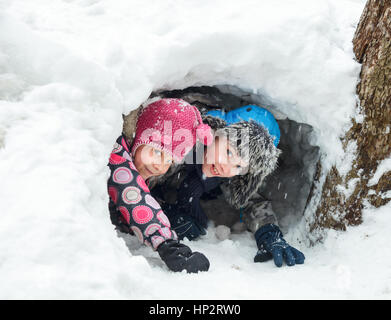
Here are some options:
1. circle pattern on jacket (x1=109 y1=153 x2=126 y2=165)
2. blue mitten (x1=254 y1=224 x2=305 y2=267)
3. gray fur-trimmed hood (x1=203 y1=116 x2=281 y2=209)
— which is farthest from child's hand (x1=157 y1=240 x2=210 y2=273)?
gray fur-trimmed hood (x1=203 y1=116 x2=281 y2=209)

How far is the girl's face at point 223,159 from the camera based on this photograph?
6.63ft

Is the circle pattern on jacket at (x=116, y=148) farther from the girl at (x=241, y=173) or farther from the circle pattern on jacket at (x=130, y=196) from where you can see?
the girl at (x=241, y=173)

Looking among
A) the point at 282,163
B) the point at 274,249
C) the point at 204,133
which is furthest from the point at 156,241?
the point at 282,163

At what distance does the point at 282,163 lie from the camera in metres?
3.18

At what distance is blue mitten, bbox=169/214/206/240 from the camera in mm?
2256

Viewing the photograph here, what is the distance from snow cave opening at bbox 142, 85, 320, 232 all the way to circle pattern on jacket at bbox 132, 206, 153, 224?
78 cm

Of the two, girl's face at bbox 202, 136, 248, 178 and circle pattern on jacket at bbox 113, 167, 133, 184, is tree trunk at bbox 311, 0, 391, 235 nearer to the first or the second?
girl's face at bbox 202, 136, 248, 178

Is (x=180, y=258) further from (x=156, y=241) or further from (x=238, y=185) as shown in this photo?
(x=238, y=185)

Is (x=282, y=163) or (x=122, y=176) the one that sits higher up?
(x=122, y=176)

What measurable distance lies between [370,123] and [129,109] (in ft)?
4.11

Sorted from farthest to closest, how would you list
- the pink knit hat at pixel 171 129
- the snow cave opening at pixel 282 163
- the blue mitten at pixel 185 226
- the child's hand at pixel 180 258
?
the snow cave opening at pixel 282 163, the blue mitten at pixel 185 226, the pink knit hat at pixel 171 129, the child's hand at pixel 180 258

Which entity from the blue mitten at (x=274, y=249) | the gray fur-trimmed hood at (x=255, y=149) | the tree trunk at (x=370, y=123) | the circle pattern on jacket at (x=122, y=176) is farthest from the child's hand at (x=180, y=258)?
the tree trunk at (x=370, y=123)

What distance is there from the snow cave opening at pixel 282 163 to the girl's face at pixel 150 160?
42 centimetres

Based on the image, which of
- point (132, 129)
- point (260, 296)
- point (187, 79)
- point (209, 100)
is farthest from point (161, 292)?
point (209, 100)
